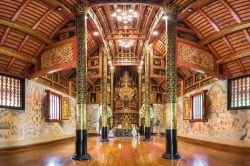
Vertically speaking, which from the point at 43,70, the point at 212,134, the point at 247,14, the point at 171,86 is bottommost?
the point at 212,134

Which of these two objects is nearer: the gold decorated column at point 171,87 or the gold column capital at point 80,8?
the gold decorated column at point 171,87

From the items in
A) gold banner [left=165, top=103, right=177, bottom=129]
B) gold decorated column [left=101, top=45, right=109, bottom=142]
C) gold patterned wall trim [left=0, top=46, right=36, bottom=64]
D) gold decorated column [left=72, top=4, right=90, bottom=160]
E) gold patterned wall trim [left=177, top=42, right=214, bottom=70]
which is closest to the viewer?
gold decorated column [left=72, top=4, right=90, bottom=160]

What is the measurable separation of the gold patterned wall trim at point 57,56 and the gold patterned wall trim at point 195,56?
4644 millimetres

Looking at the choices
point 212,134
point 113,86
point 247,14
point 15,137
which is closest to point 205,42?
point 247,14

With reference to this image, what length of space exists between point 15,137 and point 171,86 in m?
7.25

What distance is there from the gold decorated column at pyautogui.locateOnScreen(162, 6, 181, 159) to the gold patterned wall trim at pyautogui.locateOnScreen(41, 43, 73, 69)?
406 cm

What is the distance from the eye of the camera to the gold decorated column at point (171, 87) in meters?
8.81

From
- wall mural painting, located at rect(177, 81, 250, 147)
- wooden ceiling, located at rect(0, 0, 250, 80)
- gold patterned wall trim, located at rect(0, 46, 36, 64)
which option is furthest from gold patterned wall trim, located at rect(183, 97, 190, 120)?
gold patterned wall trim, located at rect(0, 46, 36, 64)

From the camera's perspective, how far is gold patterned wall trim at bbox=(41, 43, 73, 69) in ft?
34.6

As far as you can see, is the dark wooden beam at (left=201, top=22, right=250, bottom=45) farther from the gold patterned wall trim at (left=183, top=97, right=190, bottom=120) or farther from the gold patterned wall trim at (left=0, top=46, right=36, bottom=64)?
the gold patterned wall trim at (left=0, top=46, right=36, bottom=64)

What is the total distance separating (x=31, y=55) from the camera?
1189 cm

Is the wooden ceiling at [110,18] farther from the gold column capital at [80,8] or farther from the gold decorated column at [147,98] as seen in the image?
the gold decorated column at [147,98]

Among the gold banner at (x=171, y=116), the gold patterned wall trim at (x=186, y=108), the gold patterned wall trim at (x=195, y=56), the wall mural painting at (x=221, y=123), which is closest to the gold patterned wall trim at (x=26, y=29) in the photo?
the gold patterned wall trim at (x=195, y=56)

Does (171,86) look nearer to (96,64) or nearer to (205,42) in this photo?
(205,42)
